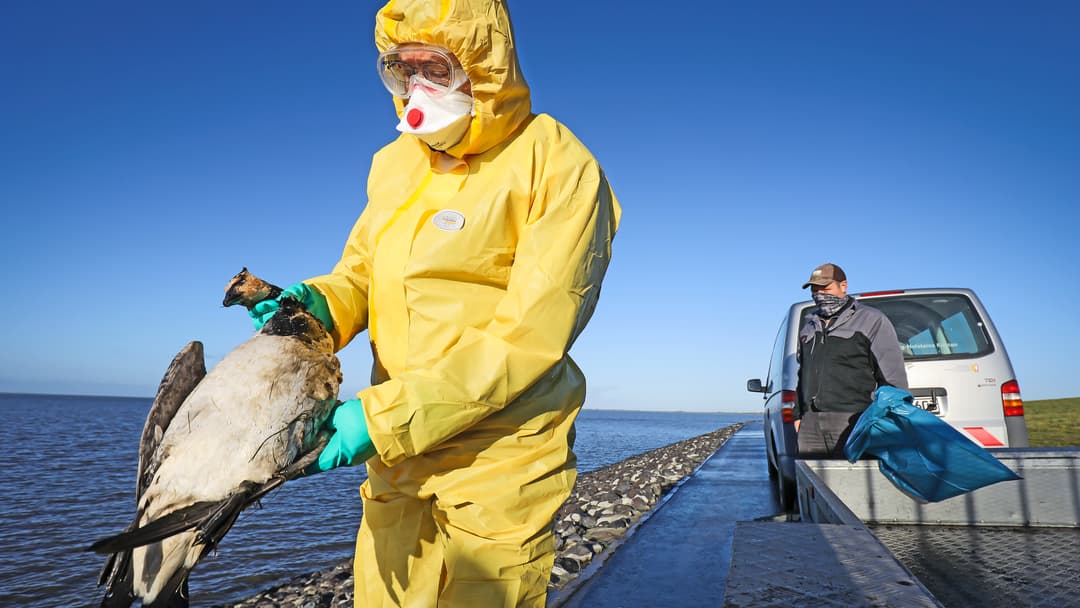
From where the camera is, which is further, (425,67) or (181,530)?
(425,67)

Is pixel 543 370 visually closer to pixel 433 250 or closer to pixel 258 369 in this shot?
pixel 433 250

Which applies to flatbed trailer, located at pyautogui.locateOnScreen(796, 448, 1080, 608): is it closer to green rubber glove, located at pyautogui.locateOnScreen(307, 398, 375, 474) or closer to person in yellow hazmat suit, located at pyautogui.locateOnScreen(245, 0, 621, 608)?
person in yellow hazmat suit, located at pyautogui.locateOnScreen(245, 0, 621, 608)

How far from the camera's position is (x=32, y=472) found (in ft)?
47.4

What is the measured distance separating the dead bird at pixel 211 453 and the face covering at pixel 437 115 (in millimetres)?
626

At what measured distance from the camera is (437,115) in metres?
1.58

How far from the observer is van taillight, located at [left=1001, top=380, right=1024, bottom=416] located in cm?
436

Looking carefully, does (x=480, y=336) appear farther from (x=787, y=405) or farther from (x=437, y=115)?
(x=787, y=405)

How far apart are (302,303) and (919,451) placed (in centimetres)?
309

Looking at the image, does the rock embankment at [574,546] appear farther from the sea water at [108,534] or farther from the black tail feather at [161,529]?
the black tail feather at [161,529]

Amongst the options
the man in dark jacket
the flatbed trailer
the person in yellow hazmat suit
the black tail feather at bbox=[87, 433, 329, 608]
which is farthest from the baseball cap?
the black tail feather at bbox=[87, 433, 329, 608]

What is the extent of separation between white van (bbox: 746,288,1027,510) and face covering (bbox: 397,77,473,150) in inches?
169

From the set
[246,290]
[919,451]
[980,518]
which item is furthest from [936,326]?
[246,290]

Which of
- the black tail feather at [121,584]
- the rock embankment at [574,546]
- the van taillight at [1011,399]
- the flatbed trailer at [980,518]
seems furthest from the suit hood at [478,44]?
the van taillight at [1011,399]

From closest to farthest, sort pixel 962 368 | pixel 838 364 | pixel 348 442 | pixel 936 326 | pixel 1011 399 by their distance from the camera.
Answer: pixel 348 442
pixel 838 364
pixel 1011 399
pixel 962 368
pixel 936 326
